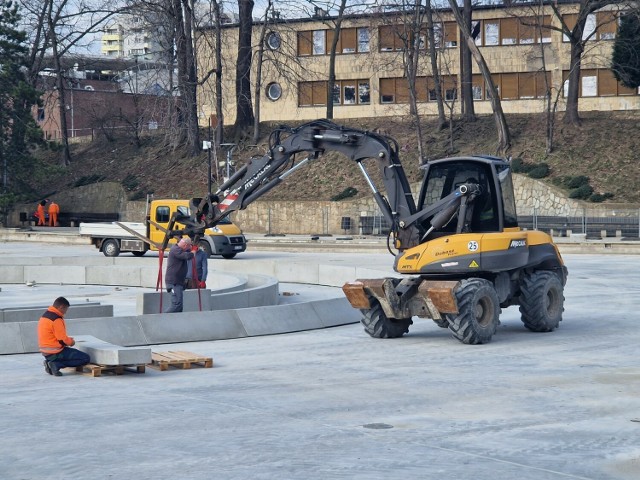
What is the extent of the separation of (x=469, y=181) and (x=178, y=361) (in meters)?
6.52

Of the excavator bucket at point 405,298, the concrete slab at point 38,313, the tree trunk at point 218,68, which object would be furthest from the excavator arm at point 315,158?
the tree trunk at point 218,68

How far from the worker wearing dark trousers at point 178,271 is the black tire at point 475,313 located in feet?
19.6

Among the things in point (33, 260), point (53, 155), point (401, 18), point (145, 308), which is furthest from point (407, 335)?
point (53, 155)

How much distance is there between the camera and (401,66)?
235 feet

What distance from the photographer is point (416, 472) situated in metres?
10.3

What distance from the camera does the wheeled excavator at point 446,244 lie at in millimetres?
19797

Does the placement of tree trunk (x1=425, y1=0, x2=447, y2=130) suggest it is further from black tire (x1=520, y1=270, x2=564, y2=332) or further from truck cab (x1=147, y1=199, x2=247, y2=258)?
black tire (x1=520, y1=270, x2=564, y2=332)

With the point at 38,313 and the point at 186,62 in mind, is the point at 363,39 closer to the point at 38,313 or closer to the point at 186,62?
the point at 186,62

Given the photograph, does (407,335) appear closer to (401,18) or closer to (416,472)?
(416,472)

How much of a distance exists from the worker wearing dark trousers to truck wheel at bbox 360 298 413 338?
4.11 metres

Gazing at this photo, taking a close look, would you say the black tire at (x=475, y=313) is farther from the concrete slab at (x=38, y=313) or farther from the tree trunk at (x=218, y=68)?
the tree trunk at (x=218, y=68)

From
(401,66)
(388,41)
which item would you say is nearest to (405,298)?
(401,66)

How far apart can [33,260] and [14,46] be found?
26.5 meters

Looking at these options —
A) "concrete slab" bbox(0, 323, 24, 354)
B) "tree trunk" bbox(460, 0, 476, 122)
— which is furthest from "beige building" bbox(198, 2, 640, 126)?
"concrete slab" bbox(0, 323, 24, 354)
